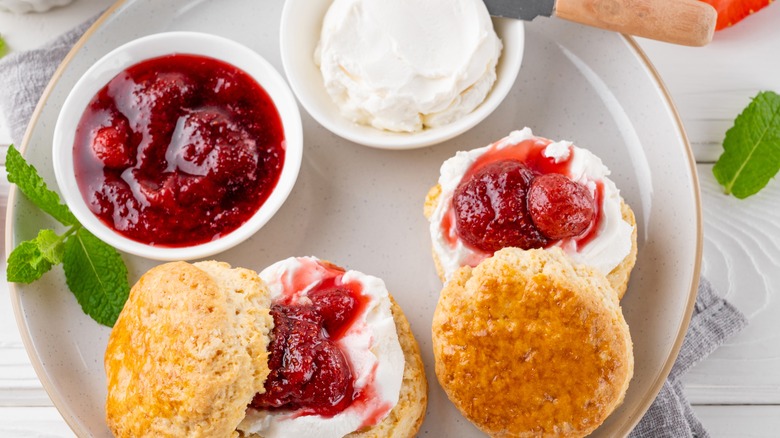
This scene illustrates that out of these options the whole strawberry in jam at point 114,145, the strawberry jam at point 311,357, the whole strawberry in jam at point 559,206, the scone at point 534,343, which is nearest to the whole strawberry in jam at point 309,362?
the strawberry jam at point 311,357

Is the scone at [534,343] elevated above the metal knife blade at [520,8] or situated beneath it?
situated beneath

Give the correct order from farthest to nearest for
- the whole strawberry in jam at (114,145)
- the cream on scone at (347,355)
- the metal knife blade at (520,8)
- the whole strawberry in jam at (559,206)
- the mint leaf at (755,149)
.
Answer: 1. the mint leaf at (755,149)
2. the metal knife blade at (520,8)
3. the whole strawberry in jam at (114,145)
4. the whole strawberry in jam at (559,206)
5. the cream on scone at (347,355)

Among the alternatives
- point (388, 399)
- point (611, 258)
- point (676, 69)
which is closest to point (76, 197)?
point (388, 399)

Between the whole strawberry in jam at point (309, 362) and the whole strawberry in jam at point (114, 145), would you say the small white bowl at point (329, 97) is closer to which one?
the whole strawberry in jam at point (114, 145)

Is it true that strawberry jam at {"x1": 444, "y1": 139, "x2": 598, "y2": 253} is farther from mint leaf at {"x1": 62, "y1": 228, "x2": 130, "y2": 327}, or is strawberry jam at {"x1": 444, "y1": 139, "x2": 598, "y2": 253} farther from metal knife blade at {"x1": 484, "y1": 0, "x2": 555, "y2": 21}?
mint leaf at {"x1": 62, "y1": 228, "x2": 130, "y2": 327}

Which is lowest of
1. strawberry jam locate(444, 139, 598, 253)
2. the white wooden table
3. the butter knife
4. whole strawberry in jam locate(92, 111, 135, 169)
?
the white wooden table

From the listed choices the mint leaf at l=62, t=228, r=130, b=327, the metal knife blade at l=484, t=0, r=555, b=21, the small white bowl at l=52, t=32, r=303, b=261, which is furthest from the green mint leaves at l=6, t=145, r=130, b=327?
the metal knife blade at l=484, t=0, r=555, b=21

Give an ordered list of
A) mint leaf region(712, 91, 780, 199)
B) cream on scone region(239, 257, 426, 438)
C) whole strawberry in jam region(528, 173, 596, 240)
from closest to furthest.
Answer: cream on scone region(239, 257, 426, 438)
whole strawberry in jam region(528, 173, 596, 240)
mint leaf region(712, 91, 780, 199)
